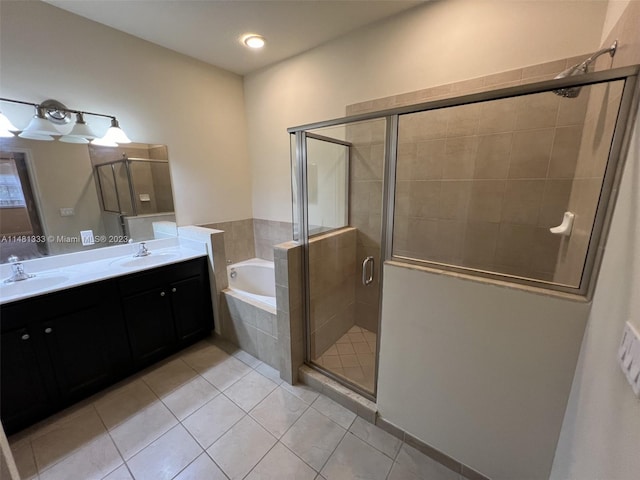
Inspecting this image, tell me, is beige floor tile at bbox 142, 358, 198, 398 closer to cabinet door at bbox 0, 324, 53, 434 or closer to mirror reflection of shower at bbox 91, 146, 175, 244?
cabinet door at bbox 0, 324, 53, 434

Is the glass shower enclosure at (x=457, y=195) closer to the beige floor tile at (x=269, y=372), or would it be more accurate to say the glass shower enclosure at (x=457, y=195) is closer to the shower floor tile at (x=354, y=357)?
the shower floor tile at (x=354, y=357)

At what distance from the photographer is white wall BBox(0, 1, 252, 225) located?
175 cm

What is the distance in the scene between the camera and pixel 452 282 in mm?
1200

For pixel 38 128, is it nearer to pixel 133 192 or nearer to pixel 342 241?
pixel 133 192

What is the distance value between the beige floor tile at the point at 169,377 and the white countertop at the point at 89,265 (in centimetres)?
87

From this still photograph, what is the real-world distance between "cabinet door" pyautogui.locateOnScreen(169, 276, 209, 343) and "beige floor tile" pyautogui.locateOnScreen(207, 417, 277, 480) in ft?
3.35

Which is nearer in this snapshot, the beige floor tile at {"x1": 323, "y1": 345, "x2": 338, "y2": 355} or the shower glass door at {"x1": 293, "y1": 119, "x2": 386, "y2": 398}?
the shower glass door at {"x1": 293, "y1": 119, "x2": 386, "y2": 398}

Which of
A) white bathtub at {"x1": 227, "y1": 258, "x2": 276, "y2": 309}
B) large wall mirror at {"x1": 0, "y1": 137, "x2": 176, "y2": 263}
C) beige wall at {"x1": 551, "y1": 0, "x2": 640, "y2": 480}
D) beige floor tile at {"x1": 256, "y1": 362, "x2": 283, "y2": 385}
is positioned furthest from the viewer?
white bathtub at {"x1": 227, "y1": 258, "x2": 276, "y2": 309}

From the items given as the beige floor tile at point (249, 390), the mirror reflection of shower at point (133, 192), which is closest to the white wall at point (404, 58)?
the mirror reflection of shower at point (133, 192)

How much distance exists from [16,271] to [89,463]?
137 cm

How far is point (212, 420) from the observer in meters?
1.65

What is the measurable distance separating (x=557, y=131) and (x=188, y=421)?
292cm

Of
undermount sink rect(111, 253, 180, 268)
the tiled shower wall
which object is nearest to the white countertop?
undermount sink rect(111, 253, 180, 268)

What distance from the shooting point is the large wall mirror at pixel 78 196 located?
1.76 metres
